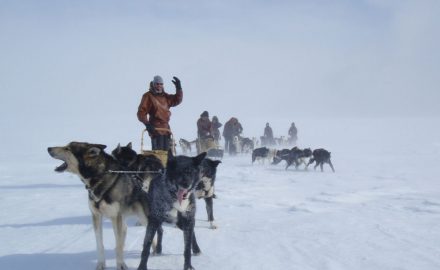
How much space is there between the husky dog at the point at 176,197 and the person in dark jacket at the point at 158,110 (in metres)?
1.83

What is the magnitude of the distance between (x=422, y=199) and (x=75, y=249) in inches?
268

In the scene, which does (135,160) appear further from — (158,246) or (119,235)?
(119,235)

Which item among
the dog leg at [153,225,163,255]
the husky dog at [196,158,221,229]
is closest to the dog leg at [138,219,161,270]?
the dog leg at [153,225,163,255]

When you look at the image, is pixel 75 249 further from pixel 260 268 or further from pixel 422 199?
pixel 422 199

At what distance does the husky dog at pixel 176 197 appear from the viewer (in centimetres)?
348

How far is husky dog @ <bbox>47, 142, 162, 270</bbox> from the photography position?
3.77 metres

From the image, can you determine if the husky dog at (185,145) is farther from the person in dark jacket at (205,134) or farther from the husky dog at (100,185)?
the husky dog at (100,185)

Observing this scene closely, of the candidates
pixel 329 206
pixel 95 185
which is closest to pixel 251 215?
pixel 329 206

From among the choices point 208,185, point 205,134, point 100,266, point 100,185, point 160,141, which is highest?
point 205,134

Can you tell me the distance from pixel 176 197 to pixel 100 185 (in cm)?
77

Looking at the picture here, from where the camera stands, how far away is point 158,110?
213 inches

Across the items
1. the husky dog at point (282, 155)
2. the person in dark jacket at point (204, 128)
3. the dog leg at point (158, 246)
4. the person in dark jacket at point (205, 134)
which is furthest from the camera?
the husky dog at point (282, 155)

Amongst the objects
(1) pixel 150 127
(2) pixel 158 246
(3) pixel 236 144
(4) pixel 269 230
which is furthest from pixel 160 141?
(3) pixel 236 144

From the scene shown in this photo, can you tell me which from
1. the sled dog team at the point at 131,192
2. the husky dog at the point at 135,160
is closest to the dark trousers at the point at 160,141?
the husky dog at the point at 135,160
